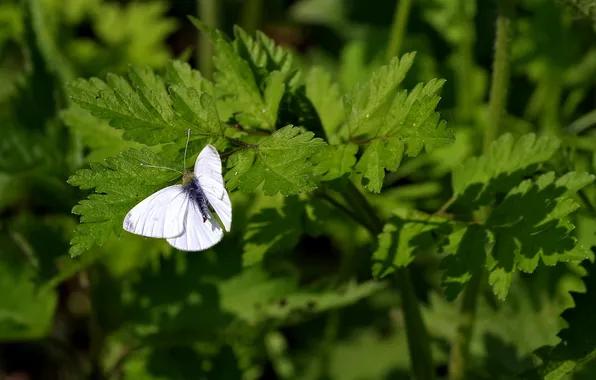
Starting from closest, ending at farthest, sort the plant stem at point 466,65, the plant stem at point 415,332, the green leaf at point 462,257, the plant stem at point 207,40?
the green leaf at point 462,257 < the plant stem at point 415,332 < the plant stem at point 466,65 < the plant stem at point 207,40

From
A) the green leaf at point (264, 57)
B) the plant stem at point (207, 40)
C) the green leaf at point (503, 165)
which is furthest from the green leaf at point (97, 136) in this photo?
the plant stem at point (207, 40)

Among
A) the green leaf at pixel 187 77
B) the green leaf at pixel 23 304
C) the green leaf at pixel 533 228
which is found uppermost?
the green leaf at pixel 187 77

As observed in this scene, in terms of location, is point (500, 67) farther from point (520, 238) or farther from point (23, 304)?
point (23, 304)

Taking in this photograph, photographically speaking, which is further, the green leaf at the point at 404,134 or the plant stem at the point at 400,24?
the plant stem at the point at 400,24

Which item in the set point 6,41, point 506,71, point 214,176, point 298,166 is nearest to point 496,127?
point 506,71

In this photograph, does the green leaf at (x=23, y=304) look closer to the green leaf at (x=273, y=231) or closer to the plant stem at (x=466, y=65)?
the green leaf at (x=273, y=231)

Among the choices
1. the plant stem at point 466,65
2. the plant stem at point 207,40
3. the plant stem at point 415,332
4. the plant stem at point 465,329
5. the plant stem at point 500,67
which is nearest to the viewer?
the plant stem at point 415,332

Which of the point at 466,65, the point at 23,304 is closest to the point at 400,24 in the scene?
the point at 466,65

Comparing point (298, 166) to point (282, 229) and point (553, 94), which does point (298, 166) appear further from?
point (553, 94)
